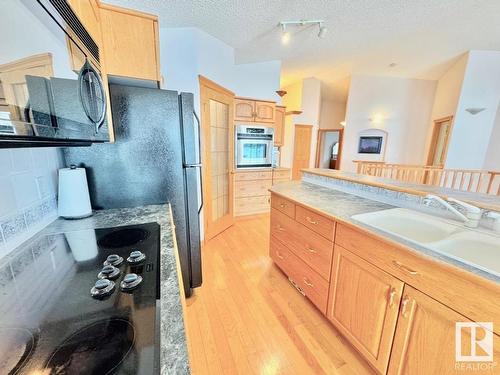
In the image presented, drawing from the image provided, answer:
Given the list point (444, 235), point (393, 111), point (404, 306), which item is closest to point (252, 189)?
point (444, 235)

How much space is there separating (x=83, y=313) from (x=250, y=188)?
3.32 metres

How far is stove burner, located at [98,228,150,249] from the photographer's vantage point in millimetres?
901

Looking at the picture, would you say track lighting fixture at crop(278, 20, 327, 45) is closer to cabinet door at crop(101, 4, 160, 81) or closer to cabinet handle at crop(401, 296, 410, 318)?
cabinet door at crop(101, 4, 160, 81)

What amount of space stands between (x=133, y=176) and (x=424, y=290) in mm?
1723

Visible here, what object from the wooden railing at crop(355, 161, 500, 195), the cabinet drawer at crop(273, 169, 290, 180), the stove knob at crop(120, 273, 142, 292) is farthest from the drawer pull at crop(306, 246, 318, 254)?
the wooden railing at crop(355, 161, 500, 195)

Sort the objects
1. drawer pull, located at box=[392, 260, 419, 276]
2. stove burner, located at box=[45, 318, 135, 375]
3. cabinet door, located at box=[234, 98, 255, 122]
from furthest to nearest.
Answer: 1. cabinet door, located at box=[234, 98, 255, 122]
2. drawer pull, located at box=[392, 260, 419, 276]
3. stove burner, located at box=[45, 318, 135, 375]

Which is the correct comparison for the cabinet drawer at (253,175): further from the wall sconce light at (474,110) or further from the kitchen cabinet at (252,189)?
the wall sconce light at (474,110)

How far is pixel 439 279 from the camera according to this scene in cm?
90

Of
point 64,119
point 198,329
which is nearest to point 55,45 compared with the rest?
point 64,119

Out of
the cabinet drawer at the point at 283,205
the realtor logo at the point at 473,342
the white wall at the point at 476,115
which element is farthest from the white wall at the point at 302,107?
the realtor logo at the point at 473,342

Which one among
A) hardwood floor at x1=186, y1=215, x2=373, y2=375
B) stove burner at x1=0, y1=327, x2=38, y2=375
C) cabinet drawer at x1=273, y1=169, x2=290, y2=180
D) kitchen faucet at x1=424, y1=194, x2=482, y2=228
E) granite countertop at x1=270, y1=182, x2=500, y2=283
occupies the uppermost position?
kitchen faucet at x1=424, y1=194, x2=482, y2=228

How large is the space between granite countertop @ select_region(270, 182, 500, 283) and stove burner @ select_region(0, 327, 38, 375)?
1323 mm

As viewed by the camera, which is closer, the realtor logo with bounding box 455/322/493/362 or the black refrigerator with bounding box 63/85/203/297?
the realtor logo with bounding box 455/322/493/362

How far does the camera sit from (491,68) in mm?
4445
